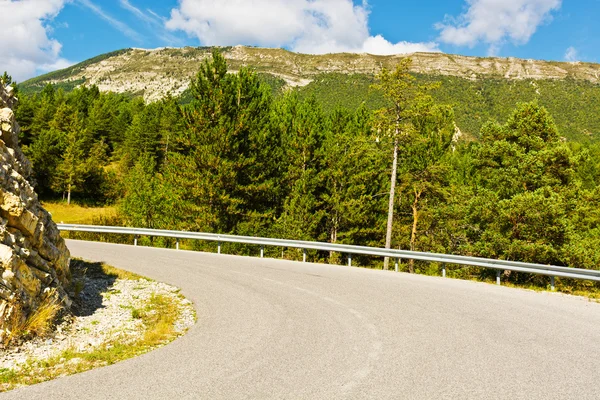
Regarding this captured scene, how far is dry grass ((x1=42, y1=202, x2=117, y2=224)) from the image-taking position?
171 ft

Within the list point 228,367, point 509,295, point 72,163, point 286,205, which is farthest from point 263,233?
point 72,163

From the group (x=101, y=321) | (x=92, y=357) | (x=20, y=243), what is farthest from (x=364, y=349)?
(x=20, y=243)

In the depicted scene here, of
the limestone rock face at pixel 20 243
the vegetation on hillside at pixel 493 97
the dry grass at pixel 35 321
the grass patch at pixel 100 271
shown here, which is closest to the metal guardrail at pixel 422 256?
the grass patch at pixel 100 271

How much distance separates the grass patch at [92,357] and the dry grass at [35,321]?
83 cm

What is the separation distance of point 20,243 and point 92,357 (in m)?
3.02

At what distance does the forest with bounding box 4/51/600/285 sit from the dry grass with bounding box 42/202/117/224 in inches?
748

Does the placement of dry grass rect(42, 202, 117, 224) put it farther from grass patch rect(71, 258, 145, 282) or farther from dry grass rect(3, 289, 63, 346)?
dry grass rect(3, 289, 63, 346)

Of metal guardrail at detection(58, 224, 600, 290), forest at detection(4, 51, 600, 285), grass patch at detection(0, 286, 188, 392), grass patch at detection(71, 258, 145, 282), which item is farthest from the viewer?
forest at detection(4, 51, 600, 285)

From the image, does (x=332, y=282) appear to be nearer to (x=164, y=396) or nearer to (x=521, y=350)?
(x=521, y=350)

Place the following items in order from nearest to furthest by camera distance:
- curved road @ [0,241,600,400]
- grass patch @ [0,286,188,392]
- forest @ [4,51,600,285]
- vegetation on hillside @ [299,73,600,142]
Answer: curved road @ [0,241,600,400] → grass patch @ [0,286,188,392] → forest @ [4,51,600,285] → vegetation on hillside @ [299,73,600,142]

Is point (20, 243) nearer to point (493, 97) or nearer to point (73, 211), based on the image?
point (73, 211)

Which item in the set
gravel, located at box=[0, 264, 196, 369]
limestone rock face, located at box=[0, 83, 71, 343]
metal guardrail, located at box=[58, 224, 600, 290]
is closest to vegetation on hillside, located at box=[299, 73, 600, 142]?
metal guardrail, located at box=[58, 224, 600, 290]

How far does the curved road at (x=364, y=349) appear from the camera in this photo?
4.96 m

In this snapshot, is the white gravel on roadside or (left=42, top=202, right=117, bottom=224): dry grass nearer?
the white gravel on roadside
